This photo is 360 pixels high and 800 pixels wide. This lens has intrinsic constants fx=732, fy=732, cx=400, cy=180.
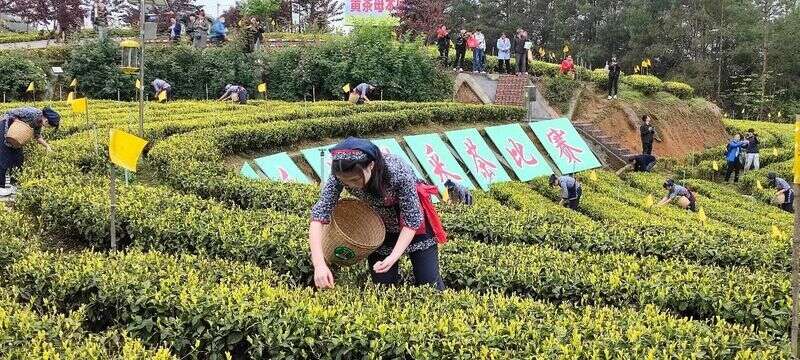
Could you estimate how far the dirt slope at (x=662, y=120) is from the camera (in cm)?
2095

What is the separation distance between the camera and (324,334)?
140 inches

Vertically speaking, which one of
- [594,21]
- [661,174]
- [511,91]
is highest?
[594,21]

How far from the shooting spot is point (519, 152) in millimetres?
15023

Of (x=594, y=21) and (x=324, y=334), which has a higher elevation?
(x=594, y=21)

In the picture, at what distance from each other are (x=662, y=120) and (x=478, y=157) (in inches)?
394

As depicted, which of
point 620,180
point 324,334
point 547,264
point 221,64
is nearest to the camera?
point 324,334

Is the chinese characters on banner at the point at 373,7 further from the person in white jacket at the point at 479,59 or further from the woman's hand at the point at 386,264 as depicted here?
the woman's hand at the point at 386,264

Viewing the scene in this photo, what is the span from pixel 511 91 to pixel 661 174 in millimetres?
4791

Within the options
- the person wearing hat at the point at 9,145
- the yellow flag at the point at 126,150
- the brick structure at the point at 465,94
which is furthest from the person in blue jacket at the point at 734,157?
the yellow flag at the point at 126,150

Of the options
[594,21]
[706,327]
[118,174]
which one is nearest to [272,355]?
[706,327]

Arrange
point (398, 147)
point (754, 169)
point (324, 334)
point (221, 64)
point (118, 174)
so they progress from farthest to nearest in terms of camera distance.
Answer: point (221, 64) < point (754, 169) < point (398, 147) < point (118, 174) < point (324, 334)

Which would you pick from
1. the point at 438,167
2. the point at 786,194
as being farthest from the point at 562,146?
the point at 786,194

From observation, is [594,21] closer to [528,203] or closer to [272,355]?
[528,203]

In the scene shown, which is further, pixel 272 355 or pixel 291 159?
pixel 291 159
